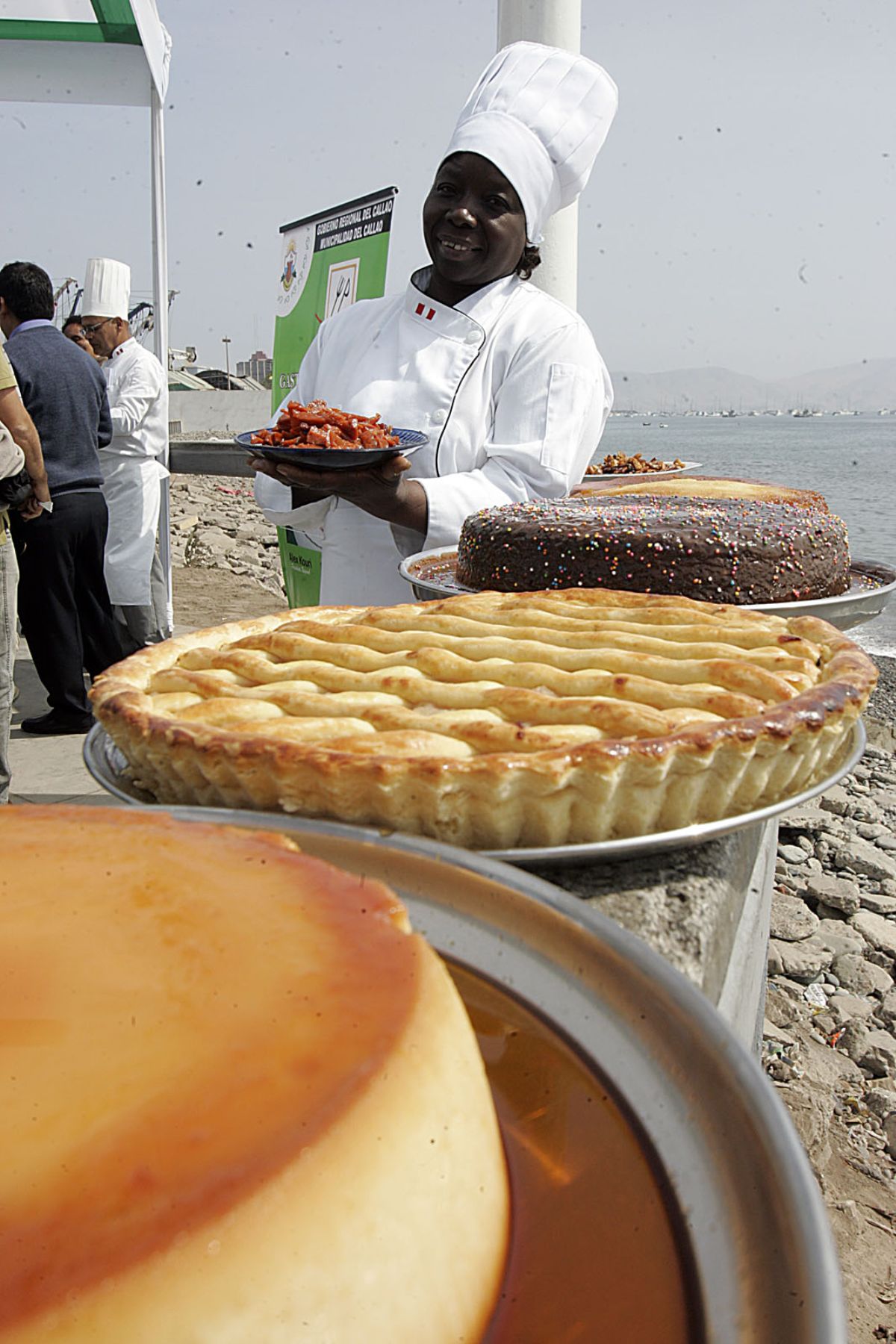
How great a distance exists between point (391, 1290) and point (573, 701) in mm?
751

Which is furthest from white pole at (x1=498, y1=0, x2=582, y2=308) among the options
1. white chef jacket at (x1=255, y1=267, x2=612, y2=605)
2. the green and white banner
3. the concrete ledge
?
the concrete ledge

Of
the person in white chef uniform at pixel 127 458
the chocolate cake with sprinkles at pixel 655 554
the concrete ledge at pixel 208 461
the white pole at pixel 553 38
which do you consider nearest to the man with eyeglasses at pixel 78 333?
the person in white chef uniform at pixel 127 458

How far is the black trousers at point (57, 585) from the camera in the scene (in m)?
5.62

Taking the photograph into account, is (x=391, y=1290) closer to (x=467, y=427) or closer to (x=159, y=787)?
(x=159, y=787)

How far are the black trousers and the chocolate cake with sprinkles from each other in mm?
4200

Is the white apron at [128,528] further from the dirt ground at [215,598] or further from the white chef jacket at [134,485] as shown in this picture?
the dirt ground at [215,598]

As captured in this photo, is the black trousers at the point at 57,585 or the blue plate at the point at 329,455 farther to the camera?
the black trousers at the point at 57,585

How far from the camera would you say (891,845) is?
548 cm

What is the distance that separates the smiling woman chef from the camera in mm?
2701

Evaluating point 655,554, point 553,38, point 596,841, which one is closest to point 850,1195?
point 655,554

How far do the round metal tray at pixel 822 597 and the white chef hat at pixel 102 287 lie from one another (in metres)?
5.59

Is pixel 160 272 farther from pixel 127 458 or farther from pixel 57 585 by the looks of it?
pixel 57 585

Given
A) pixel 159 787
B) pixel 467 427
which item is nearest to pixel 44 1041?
pixel 159 787

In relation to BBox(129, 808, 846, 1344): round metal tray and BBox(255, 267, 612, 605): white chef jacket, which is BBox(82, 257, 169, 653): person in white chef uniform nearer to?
BBox(255, 267, 612, 605): white chef jacket
